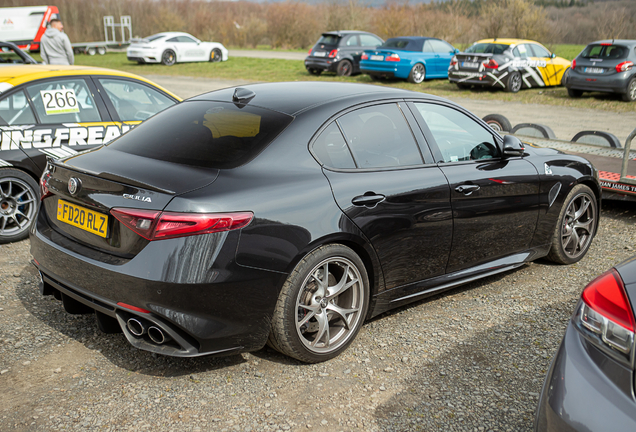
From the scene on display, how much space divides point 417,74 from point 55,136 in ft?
54.5

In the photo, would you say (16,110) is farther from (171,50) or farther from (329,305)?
(171,50)

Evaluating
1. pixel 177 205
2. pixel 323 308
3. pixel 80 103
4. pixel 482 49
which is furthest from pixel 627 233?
pixel 482 49

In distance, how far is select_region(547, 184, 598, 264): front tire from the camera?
16.4 ft

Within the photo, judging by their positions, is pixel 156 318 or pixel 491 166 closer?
pixel 156 318

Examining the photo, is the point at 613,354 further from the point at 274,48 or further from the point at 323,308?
the point at 274,48

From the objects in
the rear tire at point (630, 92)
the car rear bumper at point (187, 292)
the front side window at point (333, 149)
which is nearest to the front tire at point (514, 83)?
the rear tire at point (630, 92)

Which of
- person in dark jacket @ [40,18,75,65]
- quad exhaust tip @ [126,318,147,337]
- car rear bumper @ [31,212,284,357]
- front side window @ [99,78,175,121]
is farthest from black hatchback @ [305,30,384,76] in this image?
quad exhaust tip @ [126,318,147,337]

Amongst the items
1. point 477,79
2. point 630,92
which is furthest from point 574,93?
point 477,79

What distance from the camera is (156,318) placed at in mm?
2932

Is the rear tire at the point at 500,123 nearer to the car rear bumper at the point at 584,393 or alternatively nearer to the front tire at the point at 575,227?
the front tire at the point at 575,227

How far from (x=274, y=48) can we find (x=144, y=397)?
138 feet

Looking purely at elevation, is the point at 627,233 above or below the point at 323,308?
below

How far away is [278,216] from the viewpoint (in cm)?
309

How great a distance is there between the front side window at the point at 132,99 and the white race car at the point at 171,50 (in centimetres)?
2357
